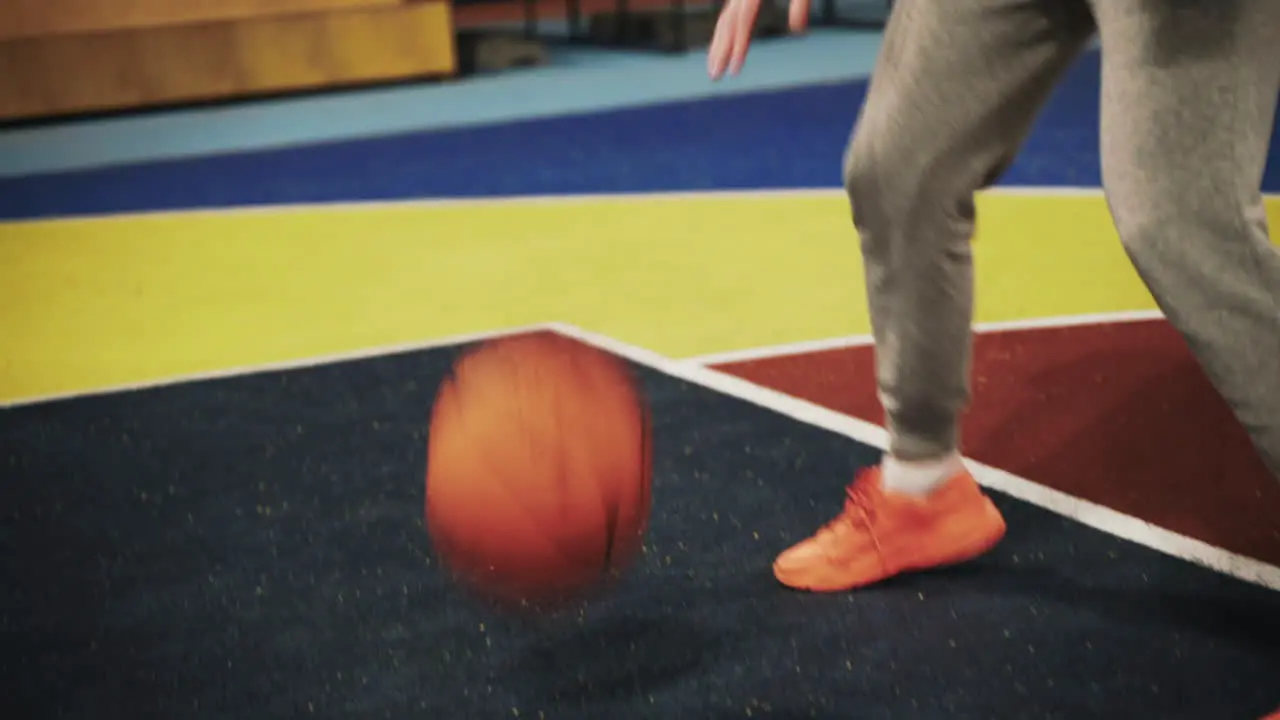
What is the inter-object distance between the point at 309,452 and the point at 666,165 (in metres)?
3.01

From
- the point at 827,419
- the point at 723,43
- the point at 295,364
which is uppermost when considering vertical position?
the point at 723,43

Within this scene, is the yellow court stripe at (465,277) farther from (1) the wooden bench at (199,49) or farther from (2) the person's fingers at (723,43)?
(1) the wooden bench at (199,49)

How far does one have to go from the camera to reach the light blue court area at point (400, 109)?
6.85 metres

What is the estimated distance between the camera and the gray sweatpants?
5.16 ft

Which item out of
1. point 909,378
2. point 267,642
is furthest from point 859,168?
point 267,642

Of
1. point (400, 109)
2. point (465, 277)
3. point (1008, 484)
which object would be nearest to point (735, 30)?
point (1008, 484)

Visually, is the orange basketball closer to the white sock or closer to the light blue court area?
the white sock

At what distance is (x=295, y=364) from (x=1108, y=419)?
182 centimetres

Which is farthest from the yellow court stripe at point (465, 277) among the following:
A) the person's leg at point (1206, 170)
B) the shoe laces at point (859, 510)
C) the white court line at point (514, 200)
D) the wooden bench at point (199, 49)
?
the wooden bench at point (199, 49)

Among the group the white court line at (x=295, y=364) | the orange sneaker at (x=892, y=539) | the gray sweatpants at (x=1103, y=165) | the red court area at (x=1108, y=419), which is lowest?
the white court line at (x=295, y=364)

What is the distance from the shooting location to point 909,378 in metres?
2.10

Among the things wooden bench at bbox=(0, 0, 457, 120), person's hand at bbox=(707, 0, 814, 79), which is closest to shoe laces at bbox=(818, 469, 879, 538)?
person's hand at bbox=(707, 0, 814, 79)

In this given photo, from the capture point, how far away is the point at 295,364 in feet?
11.6

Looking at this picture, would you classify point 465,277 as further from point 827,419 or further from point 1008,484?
point 1008,484
